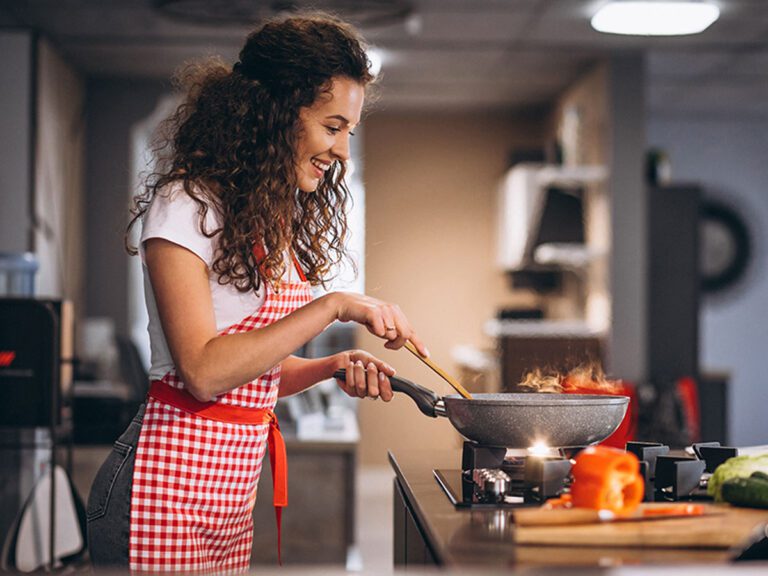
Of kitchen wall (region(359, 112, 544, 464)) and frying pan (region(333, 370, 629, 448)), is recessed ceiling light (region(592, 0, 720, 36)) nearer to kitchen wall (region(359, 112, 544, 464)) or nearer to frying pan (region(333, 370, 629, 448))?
kitchen wall (region(359, 112, 544, 464))

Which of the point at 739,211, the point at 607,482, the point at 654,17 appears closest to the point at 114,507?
the point at 607,482

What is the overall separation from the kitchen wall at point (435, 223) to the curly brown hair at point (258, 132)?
583cm

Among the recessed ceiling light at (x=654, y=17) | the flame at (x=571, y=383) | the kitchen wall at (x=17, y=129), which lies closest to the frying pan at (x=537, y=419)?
the flame at (x=571, y=383)

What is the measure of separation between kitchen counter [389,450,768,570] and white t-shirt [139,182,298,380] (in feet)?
1.22

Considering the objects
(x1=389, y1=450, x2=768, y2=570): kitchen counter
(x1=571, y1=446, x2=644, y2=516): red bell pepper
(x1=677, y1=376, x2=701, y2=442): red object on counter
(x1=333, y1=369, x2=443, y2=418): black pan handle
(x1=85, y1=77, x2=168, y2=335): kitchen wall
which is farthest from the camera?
(x1=85, y1=77, x2=168, y2=335): kitchen wall

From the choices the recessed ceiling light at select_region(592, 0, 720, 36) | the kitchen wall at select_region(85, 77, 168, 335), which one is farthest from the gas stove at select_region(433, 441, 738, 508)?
the kitchen wall at select_region(85, 77, 168, 335)

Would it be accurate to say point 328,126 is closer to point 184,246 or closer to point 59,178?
point 184,246

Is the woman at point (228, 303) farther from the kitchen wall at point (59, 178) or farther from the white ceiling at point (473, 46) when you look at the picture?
the kitchen wall at point (59, 178)

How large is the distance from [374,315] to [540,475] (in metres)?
0.31

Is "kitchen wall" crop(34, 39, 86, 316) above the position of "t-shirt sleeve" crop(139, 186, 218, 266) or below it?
above

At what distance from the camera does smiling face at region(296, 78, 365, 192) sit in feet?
5.18

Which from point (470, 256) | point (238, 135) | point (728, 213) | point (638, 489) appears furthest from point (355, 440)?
point (728, 213)

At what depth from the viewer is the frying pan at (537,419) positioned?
1430 mm

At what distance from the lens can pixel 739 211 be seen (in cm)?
782
